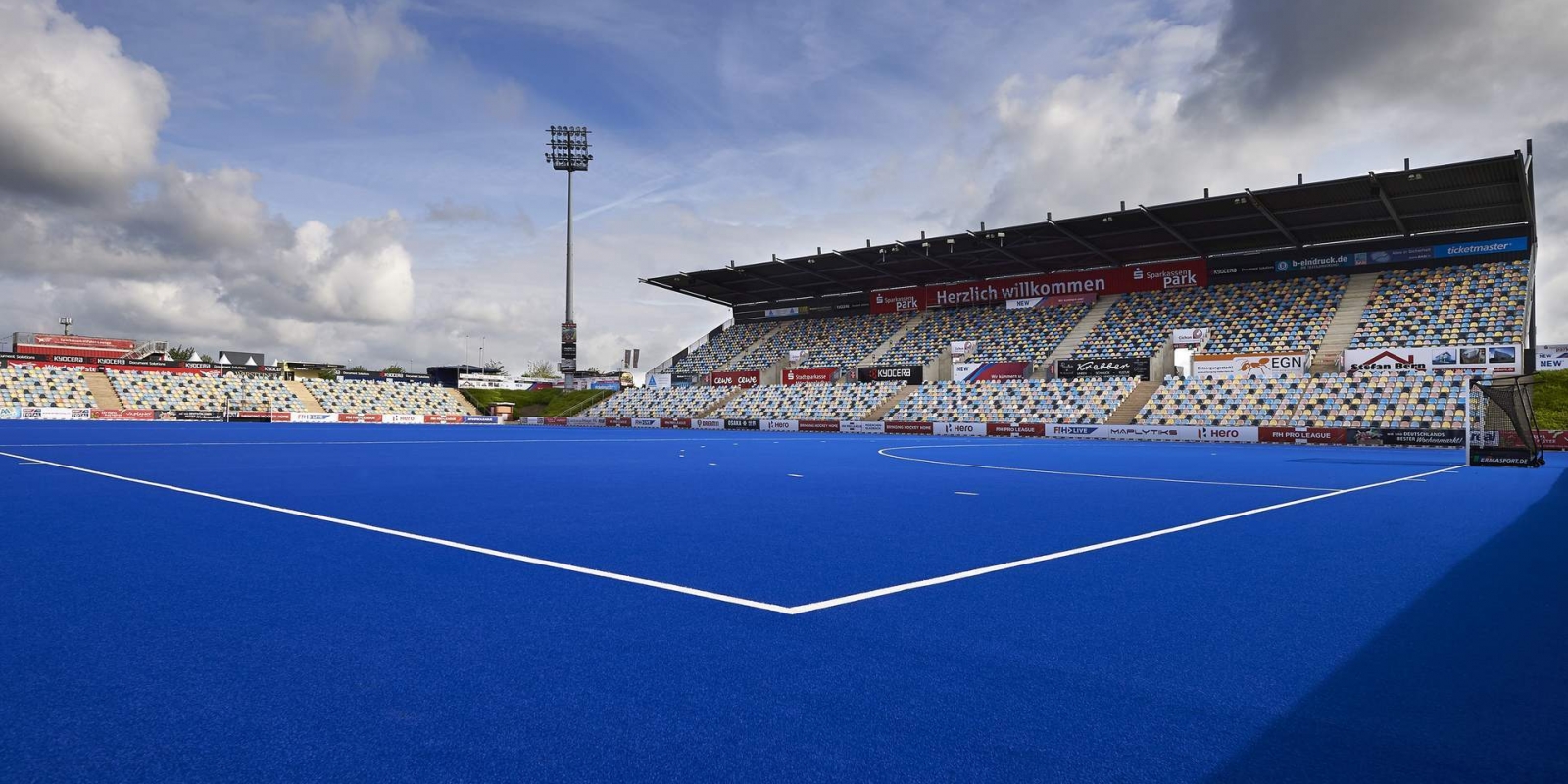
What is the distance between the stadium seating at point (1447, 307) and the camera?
120 feet

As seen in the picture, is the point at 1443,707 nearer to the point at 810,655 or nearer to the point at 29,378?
the point at 810,655

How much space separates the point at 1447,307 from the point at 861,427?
30.2m

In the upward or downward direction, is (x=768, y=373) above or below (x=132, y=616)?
above

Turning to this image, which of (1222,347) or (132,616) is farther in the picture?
(1222,347)

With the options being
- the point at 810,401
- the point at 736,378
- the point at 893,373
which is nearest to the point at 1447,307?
the point at 893,373

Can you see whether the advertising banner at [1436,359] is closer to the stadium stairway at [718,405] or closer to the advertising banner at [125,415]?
the stadium stairway at [718,405]

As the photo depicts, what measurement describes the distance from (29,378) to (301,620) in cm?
Answer: 6638

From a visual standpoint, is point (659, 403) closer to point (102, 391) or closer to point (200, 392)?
point (200, 392)

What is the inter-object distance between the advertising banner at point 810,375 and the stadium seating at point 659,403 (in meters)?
5.57

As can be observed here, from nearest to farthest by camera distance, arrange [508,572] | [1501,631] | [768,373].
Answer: [1501,631] → [508,572] → [768,373]

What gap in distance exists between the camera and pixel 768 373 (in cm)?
6125

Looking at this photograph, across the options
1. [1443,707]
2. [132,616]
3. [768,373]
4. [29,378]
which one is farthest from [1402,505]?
[29,378]

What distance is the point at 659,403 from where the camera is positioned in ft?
205

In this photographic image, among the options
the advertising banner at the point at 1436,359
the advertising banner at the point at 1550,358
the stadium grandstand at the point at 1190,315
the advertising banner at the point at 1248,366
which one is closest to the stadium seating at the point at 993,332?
the stadium grandstand at the point at 1190,315
